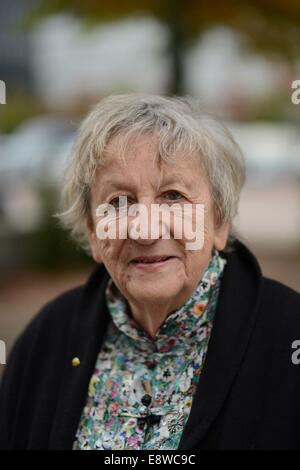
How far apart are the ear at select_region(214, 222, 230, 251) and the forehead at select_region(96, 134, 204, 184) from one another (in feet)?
0.74

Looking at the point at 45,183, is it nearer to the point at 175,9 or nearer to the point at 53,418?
the point at 175,9

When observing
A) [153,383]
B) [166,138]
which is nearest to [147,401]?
[153,383]

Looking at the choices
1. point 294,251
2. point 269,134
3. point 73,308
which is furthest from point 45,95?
point 73,308

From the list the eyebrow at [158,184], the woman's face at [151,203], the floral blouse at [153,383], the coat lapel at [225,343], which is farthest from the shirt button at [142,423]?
the eyebrow at [158,184]

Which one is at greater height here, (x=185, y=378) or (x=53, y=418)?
(x=185, y=378)

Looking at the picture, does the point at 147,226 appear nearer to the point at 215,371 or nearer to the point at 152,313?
the point at 152,313

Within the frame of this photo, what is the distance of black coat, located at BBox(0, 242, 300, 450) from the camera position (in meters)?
1.86

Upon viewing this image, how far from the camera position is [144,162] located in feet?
6.31

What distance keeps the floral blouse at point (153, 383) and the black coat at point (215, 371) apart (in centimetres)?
4

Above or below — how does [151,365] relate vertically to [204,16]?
below

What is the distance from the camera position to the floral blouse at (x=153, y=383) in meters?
1.99

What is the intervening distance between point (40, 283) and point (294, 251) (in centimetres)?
352

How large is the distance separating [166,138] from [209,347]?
61cm

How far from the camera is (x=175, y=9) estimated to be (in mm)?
7742
